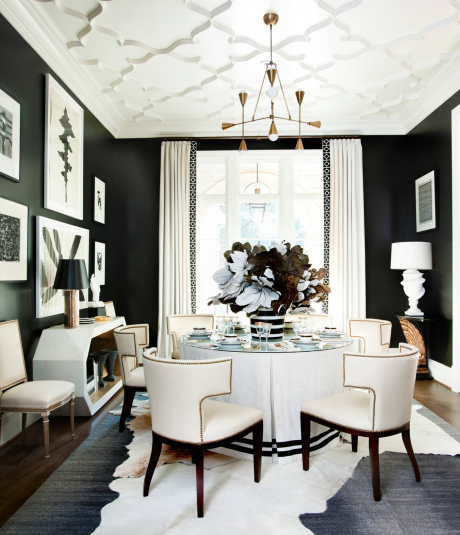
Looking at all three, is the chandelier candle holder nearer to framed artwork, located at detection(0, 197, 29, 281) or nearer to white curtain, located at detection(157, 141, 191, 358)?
framed artwork, located at detection(0, 197, 29, 281)

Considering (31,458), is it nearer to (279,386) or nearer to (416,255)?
(279,386)

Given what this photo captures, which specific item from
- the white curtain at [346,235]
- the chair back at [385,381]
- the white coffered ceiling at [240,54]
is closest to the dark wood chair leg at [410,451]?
the chair back at [385,381]

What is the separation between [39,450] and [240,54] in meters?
3.87

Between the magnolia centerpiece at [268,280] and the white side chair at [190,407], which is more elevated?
the magnolia centerpiece at [268,280]

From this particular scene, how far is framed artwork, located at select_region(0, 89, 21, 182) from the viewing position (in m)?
2.92

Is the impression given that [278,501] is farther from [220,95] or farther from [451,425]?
[220,95]

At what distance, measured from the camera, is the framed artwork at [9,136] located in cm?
292

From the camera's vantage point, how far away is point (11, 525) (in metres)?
1.87

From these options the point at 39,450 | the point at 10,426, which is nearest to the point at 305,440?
the point at 39,450

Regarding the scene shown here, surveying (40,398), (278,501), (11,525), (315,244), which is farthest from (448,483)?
(315,244)

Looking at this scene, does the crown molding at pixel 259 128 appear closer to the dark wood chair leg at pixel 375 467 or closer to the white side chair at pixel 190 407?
the white side chair at pixel 190 407

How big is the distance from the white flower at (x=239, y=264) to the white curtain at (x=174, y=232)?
9.40 ft

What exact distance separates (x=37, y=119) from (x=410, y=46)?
3572mm

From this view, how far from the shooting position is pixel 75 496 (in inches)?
83.5
